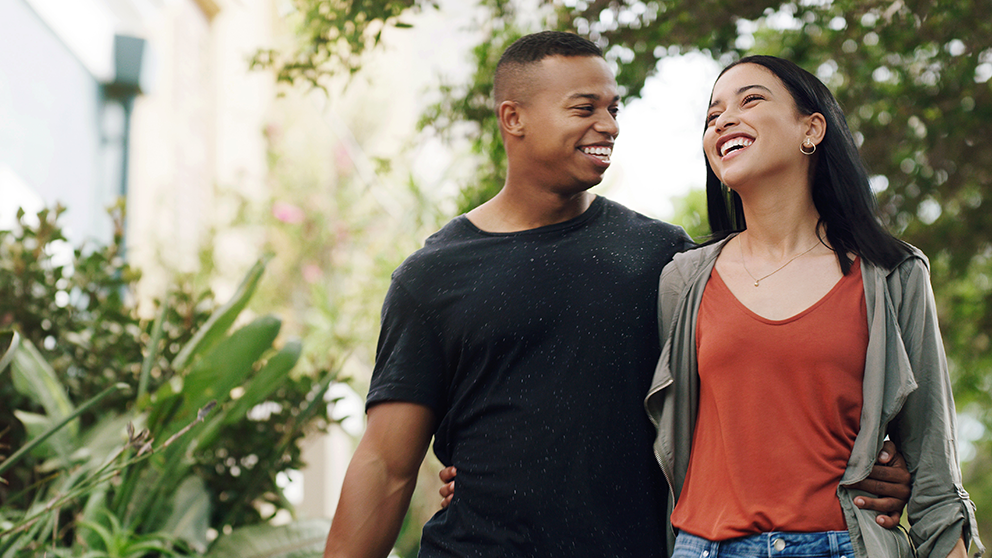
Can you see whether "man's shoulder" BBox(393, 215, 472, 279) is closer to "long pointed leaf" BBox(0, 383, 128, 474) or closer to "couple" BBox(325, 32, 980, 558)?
"couple" BBox(325, 32, 980, 558)

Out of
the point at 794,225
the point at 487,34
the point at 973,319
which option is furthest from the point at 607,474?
the point at 973,319

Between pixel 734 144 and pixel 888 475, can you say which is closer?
pixel 888 475

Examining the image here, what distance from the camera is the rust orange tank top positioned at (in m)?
1.82

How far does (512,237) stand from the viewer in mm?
2412

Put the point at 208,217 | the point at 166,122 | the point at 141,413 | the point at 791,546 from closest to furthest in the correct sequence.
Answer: the point at 791,546 → the point at 141,413 → the point at 166,122 → the point at 208,217

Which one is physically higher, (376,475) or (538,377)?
(538,377)

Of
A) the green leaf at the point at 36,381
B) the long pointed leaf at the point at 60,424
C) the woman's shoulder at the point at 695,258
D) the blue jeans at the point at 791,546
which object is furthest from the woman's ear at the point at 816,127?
the green leaf at the point at 36,381

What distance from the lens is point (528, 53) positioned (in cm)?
255

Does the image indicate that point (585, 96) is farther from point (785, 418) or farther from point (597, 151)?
point (785, 418)

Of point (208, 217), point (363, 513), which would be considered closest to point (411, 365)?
point (363, 513)

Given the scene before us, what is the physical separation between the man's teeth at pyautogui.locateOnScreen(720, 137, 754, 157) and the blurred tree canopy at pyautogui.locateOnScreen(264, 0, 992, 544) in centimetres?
134

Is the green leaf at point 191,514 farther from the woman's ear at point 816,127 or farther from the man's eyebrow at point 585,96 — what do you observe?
the woman's ear at point 816,127

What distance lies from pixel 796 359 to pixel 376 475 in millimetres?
1109

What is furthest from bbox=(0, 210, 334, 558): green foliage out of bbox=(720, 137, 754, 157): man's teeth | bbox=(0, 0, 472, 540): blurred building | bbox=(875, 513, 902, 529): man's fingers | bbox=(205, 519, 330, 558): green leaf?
bbox=(875, 513, 902, 529): man's fingers
